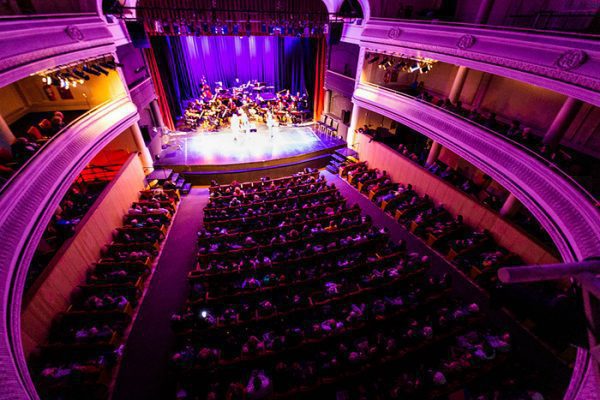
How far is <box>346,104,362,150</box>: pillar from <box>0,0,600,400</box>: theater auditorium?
881 mm

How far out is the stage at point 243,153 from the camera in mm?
12859

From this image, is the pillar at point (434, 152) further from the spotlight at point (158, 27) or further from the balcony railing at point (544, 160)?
the spotlight at point (158, 27)

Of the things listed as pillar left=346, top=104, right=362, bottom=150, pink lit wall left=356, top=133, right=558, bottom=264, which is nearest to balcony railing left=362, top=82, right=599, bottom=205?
pink lit wall left=356, top=133, right=558, bottom=264

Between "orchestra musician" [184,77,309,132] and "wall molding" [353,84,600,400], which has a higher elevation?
"wall molding" [353,84,600,400]

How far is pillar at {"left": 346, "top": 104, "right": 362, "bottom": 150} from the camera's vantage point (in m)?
14.7

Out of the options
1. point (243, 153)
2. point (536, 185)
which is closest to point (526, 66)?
point (536, 185)

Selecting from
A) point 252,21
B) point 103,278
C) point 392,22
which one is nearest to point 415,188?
point 392,22

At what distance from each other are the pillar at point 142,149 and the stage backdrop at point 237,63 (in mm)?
5301

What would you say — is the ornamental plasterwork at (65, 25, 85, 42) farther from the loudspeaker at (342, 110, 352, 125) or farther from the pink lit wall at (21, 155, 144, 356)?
the loudspeaker at (342, 110, 352, 125)

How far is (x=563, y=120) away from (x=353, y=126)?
894 cm

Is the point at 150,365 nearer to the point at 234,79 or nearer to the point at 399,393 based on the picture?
the point at 399,393

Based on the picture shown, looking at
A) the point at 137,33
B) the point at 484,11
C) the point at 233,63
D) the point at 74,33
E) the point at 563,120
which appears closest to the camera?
the point at 563,120

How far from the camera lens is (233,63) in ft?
57.6

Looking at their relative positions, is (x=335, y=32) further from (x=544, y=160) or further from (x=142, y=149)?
(x=544, y=160)
